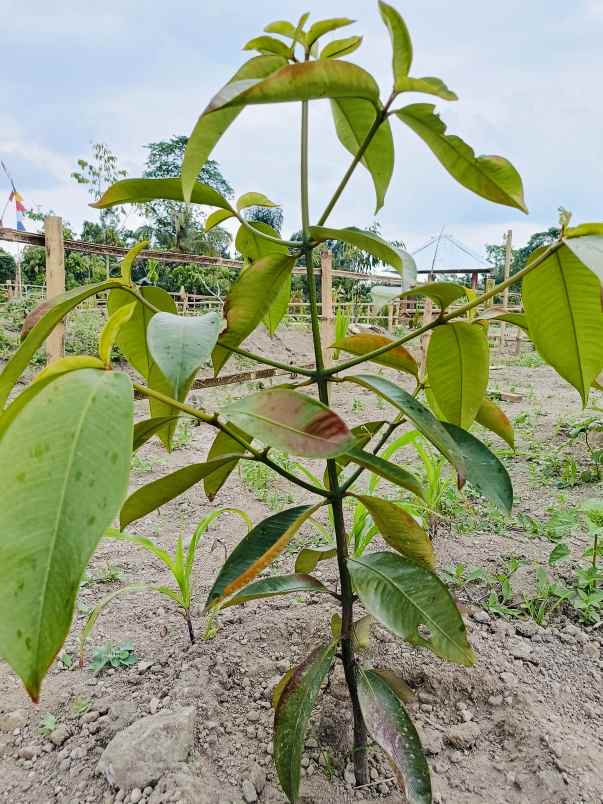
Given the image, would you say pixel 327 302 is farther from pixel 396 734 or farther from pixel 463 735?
pixel 396 734

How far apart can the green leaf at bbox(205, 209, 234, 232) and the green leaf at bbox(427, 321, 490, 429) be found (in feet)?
1.06

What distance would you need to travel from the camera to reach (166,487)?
0.68 meters

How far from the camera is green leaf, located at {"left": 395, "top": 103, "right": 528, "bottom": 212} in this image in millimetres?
564

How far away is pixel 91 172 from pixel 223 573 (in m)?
18.7

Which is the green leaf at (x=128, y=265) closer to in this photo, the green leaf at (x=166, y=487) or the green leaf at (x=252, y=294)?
the green leaf at (x=252, y=294)

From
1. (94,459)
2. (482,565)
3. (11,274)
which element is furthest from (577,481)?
(11,274)

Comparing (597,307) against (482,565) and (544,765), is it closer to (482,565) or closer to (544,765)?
(544,765)

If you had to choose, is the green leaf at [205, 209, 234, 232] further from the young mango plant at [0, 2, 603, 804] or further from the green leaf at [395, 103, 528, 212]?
the green leaf at [395, 103, 528, 212]

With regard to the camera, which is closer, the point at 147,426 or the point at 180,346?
the point at 180,346

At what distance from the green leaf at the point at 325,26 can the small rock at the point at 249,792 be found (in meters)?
0.99

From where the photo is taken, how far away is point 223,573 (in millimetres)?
653

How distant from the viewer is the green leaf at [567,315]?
1.89 feet

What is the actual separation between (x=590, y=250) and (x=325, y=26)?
1.32 feet

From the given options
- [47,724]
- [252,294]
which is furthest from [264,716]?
[252,294]
